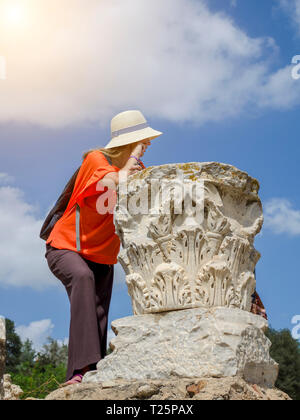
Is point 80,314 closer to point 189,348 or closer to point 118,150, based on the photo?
point 189,348

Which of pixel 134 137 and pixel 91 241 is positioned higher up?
pixel 134 137

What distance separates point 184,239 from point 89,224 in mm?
1130

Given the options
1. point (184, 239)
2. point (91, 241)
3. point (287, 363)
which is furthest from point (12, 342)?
point (184, 239)

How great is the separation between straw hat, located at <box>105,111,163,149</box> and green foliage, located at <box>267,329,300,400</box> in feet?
62.5

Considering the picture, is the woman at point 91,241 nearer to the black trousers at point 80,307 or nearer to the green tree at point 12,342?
the black trousers at point 80,307

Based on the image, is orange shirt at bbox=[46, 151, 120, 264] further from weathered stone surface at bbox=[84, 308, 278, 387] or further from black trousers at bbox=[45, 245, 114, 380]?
weathered stone surface at bbox=[84, 308, 278, 387]

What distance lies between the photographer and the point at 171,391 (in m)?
4.05

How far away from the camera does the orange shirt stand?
526cm

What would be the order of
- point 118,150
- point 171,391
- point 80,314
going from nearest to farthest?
point 171,391 → point 80,314 → point 118,150

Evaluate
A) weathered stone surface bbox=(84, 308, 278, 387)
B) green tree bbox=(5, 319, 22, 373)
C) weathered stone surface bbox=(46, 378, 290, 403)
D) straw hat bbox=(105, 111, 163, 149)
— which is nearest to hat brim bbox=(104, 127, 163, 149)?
straw hat bbox=(105, 111, 163, 149)

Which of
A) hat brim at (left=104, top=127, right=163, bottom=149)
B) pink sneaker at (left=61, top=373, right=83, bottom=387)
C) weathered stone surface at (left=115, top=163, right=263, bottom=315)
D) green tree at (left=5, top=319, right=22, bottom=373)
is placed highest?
green tree at (left=5, top=319, right=22, bottom=373)

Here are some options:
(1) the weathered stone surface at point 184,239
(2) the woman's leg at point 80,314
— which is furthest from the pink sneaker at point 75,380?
(1) the weathered stone surface at point 184,239

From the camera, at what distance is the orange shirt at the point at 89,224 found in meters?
5.26
